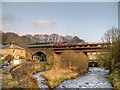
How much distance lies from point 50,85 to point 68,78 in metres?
6.95

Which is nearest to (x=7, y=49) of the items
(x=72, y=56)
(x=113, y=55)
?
(x=72, y=56)

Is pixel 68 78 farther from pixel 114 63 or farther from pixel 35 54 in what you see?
pixel 35 54

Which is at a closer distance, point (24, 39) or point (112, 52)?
point (112, 52)

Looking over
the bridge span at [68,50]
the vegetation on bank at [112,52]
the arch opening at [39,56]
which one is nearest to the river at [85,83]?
the vegetation on bank at [112,52]

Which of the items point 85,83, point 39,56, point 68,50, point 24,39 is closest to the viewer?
point 85,83

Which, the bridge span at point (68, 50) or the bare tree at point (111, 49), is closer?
the bare tree at point (111, 49)

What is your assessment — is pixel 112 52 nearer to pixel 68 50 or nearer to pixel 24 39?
pixel 68 50

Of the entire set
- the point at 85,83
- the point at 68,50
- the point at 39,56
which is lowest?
the point at 85,83

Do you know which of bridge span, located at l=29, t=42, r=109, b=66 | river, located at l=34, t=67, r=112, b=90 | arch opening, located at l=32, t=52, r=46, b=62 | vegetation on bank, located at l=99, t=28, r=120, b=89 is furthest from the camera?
arch opening, located at l=32, t=52, r=46, b=62

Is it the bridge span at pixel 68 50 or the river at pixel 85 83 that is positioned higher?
the bridge span at pixel 68 50

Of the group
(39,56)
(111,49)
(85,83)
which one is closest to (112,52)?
(111,49)

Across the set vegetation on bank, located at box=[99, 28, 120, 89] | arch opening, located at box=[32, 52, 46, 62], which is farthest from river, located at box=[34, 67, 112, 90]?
arch opening, located at box=[32, 52, 46, 62]

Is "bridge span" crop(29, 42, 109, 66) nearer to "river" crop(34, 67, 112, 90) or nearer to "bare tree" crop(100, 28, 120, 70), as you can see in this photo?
"bare tree" crop(100, 28, 120, 70)

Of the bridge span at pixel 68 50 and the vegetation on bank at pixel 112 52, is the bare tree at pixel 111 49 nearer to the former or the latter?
the vegetation on bank at pixel 112 52
